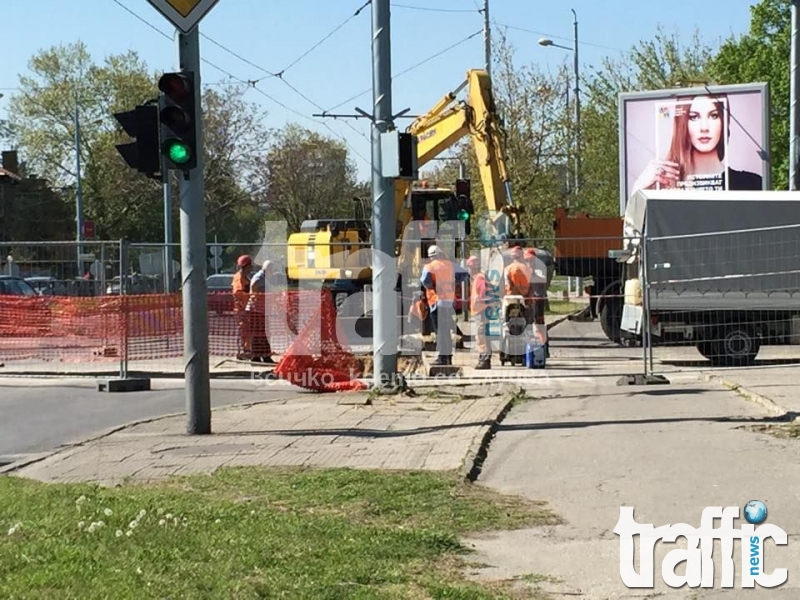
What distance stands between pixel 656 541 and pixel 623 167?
2270 centimetres

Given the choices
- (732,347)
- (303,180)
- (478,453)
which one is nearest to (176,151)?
(478,453)

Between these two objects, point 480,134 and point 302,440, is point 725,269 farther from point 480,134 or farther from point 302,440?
point 302,440

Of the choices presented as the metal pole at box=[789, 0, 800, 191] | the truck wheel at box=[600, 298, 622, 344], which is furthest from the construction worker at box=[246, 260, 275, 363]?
the metal pole at box=[789, 0, 800, 191]

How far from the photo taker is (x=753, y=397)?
13188 millimetres

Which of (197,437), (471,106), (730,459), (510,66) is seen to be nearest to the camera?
(730,459)

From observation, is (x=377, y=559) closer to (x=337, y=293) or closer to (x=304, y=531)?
(x=304, y=531)

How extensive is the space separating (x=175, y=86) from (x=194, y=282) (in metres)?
1.95

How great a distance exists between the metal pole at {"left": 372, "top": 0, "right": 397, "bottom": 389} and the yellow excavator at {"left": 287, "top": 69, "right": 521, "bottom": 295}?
4.11 meters

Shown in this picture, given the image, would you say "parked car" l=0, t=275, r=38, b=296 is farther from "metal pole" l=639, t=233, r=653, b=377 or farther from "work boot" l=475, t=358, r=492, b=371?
"metal pole" l=639, t=233, r=653, b=377

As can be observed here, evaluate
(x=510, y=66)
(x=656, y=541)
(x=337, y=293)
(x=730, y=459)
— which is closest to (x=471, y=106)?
(x=337, y=293)

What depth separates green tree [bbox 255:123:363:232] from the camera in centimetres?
6462

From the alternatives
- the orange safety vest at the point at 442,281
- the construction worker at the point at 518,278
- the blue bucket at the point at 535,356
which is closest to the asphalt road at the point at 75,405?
the orange safety vest at the point at 442,281

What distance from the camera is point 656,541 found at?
6.84m

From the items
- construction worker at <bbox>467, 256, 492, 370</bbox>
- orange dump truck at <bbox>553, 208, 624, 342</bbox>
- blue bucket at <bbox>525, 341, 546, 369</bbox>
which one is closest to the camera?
blue bucket at <bbox>525, 341, 546, 369</bbox>
